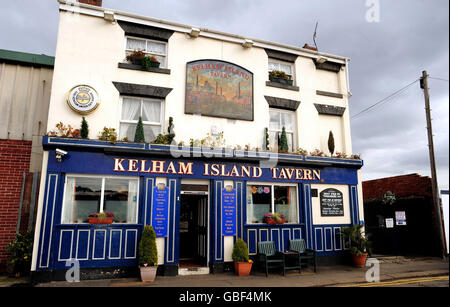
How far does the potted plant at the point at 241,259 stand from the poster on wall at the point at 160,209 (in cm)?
231

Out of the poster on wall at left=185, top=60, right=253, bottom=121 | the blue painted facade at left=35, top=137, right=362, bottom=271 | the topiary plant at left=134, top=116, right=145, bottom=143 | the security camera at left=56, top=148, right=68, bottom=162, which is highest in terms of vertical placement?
the poster on wall at left=185, top=60, right=253, bottom=121

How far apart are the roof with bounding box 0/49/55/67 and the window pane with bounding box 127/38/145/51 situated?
112 inches

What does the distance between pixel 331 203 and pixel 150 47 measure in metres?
8.90

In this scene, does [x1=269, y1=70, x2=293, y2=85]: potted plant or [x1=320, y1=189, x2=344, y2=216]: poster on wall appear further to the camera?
[x1=269, y1=70, x2=293, y2=85]: potted plant

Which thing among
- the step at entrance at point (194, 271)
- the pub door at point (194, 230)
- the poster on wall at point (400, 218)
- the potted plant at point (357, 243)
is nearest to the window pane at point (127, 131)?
the pub door at point (194, 230)

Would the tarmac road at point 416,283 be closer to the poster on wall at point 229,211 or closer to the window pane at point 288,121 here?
the poster on wall at point 229,211

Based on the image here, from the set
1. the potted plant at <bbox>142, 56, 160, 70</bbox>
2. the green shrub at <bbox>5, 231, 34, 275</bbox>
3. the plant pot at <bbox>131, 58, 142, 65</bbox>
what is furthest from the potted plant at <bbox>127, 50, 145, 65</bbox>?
the green shrub at <bbox>5, 231, 34, 275</bbox>

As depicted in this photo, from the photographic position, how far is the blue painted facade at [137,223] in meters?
8.56

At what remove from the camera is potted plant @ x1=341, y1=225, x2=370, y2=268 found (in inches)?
424

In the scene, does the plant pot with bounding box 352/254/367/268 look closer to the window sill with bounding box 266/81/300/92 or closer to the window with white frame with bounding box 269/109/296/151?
the window with white frame with bounding box 269/109/296/151

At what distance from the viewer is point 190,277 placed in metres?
9.15

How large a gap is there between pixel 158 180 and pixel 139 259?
2.43m

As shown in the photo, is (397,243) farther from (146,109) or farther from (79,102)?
(79,102)
